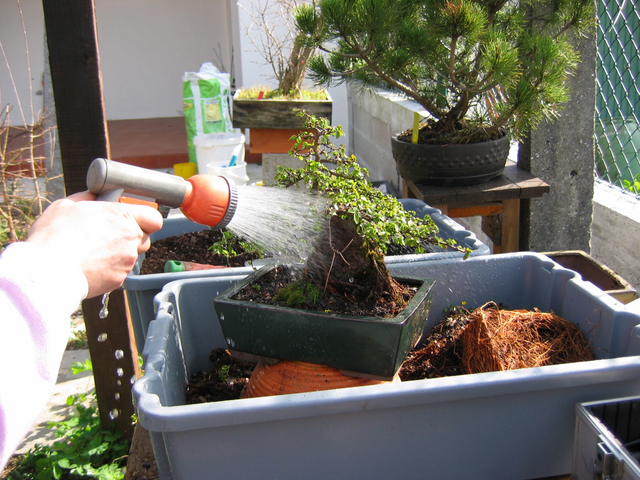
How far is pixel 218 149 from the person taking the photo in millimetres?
4441

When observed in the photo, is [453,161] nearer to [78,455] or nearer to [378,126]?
[78,455]

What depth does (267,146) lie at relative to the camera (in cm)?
369

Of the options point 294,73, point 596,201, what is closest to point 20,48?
point 294,73

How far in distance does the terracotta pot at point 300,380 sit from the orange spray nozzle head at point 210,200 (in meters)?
0.35

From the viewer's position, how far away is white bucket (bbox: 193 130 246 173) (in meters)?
4.42

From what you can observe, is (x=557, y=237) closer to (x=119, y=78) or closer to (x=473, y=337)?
(x=473, y=337)

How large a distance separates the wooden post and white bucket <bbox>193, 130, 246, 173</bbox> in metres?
2.63

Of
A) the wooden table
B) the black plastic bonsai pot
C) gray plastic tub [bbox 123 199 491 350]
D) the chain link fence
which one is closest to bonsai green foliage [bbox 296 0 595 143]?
the black plastic bonsai pot

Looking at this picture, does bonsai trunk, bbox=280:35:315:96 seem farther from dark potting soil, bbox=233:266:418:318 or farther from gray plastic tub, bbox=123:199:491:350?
dark potting soil, bbox=233:266:418:318

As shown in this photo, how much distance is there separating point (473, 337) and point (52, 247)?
36.3 inches

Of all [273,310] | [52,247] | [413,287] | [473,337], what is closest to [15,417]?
[52,247]

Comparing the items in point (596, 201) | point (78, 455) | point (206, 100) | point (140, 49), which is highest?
point (140, 49)

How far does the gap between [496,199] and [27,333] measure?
6.21 feet

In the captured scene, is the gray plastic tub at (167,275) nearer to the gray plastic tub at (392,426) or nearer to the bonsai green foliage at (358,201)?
the bonsai green foliage at (358,201)
